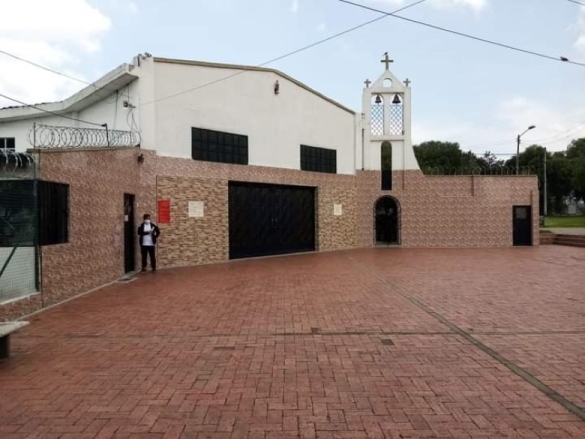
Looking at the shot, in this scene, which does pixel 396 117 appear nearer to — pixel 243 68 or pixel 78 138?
pixel 243 68

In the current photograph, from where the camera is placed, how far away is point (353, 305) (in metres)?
7.71

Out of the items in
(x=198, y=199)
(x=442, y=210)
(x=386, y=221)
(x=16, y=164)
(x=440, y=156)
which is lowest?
(x=386, y=221)

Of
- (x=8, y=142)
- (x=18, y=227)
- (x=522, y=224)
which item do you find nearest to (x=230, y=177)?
(x=18, y=227)

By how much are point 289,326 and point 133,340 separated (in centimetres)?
201

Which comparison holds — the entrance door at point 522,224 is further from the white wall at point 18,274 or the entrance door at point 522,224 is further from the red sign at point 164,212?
the white wall at point 18,274

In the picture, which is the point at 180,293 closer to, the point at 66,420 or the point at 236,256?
the point at 66,420

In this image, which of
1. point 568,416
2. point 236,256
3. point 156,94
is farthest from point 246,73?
point 568,416

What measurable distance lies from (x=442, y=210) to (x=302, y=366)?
18184mm

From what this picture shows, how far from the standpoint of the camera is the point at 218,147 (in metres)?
15.1

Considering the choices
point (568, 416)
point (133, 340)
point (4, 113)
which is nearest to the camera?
point (568, 416)

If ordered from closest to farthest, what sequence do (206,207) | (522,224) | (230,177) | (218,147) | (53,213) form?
(53,213) < (206,207) < (218,147) < (230,177) < (522,224)

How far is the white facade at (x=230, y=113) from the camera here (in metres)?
13.4

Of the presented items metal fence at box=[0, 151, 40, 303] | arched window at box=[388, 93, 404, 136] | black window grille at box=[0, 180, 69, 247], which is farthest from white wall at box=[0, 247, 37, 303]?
arched window at box=[388, 93, 404, 136]

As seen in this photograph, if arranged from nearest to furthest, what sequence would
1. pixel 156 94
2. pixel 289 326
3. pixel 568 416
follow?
pixel 568 416 → pixel 289 326 → pixel 156 94
